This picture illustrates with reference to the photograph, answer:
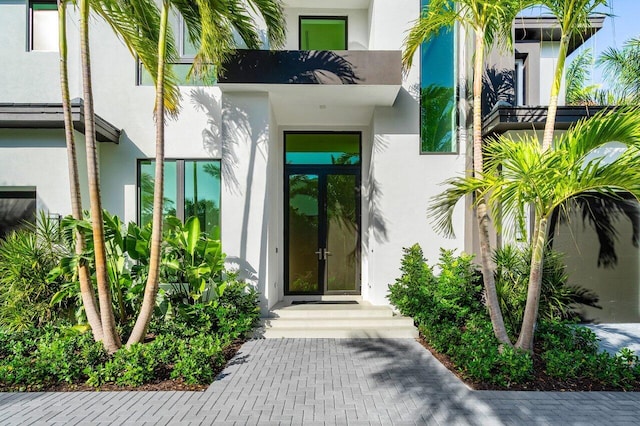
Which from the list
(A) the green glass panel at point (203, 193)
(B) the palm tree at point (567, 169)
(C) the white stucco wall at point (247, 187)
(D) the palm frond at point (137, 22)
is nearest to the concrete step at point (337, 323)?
(C) the white stucco wall at point (247, 187)

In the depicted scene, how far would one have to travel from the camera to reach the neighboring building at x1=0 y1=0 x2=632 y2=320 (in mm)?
7102

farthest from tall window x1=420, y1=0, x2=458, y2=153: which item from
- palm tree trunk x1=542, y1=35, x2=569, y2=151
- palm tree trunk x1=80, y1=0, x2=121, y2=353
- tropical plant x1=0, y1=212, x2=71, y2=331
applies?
tropical plant x1=0, y1=212, x2=71, y2=331

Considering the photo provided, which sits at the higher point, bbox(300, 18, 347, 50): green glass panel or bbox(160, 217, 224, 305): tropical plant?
bbox(300, 18, 347, 50): green glass panel

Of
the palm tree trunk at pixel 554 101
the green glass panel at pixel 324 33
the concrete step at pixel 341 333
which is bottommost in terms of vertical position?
the concrete step at pixel 341 333

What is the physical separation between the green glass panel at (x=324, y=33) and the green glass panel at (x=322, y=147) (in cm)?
218

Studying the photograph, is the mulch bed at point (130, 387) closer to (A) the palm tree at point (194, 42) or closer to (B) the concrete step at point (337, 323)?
(A) the palm tree at point (194, 42)

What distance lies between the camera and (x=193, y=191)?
802 centimetres

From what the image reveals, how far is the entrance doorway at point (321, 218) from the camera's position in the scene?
8859 mm

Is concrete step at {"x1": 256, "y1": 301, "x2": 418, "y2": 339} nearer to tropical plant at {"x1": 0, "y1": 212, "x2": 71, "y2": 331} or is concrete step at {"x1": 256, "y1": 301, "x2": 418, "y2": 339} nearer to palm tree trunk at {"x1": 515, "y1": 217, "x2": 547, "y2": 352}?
palm tree trunk at {"x1": 515, "y1": 217, "x2": 547, "y2": 352}

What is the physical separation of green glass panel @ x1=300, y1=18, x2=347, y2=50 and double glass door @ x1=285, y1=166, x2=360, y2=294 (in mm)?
3030

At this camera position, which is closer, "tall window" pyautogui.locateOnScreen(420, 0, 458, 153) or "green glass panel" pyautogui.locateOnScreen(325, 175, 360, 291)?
"tall window" pyautogui.locateOnScreen(420, 0, 458, 153)

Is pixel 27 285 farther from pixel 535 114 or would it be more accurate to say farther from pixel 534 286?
pixel 535 114

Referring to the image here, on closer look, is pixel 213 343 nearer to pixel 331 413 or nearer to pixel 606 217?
pixel 331 413

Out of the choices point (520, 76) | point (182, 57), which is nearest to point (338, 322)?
point (182, 57)
